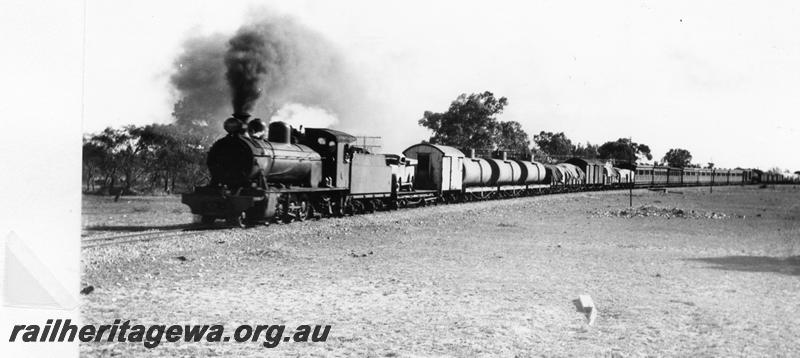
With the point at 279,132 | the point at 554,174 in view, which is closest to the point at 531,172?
the point at 554,174

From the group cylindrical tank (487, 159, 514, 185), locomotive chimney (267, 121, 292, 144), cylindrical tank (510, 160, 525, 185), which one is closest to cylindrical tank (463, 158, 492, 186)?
cylindrical tank (487, 159, 514, 185)

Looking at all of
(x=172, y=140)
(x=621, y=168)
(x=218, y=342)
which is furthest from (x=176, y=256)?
(x=621, y=168)

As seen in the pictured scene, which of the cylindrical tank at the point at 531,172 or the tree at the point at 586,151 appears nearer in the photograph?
the cylindrical tank at the point at 531,172

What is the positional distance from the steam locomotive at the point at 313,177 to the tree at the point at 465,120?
2071 cm

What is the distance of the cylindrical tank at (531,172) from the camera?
4000 cm

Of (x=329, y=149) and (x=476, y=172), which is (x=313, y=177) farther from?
(x=476, y=172)

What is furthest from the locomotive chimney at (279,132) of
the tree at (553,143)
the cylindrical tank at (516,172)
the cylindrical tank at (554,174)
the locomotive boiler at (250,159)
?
the tree at (553,143)

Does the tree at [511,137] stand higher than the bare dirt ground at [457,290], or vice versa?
the tree at [511,137]

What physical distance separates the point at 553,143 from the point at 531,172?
161ft

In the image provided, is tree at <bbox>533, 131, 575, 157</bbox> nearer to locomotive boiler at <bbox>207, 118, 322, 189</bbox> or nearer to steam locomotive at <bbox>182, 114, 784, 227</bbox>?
steam locomotive at <bbox>182, 114, 784, 227</bbox>

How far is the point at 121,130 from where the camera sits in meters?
23.2

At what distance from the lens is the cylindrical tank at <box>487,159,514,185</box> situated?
35.6 meters

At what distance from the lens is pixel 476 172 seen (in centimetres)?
3325

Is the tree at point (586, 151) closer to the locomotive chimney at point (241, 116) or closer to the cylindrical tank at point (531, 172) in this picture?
the cylindrical tank at point (531, 172)
